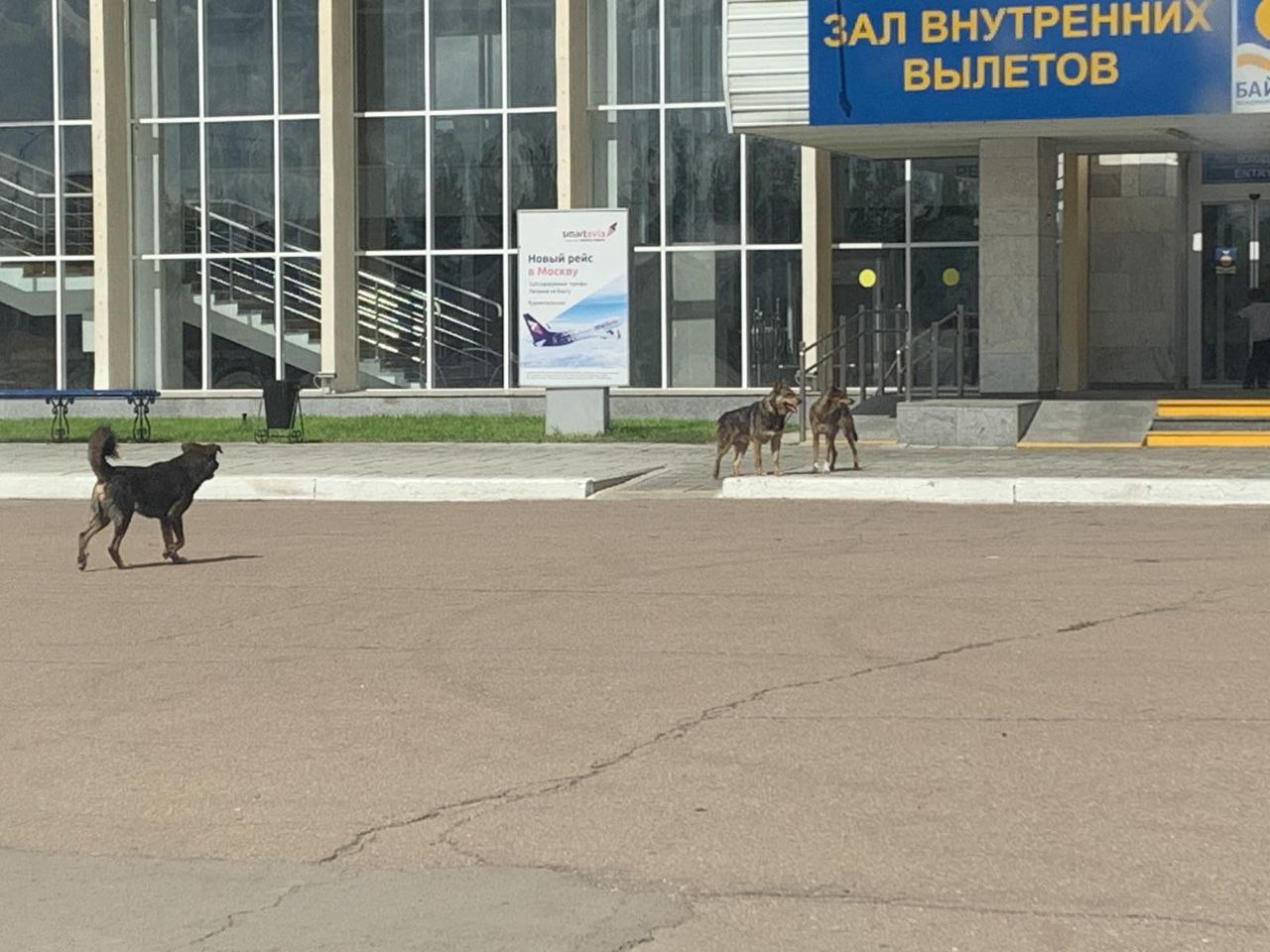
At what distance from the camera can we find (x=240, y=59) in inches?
1459

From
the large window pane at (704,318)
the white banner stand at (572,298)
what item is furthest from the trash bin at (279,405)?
the large window pane at (704,318)

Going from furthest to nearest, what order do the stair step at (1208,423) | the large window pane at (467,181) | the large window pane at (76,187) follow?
the large window pane at (76,187)
the large window pane at (467,181)
the stair step at (1208,423)

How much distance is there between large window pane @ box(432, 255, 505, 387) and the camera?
3609 cm

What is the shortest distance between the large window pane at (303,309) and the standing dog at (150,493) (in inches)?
875

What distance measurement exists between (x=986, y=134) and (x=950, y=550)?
12558mm

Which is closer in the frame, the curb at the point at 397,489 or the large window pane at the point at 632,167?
the curb at the point at 397,489

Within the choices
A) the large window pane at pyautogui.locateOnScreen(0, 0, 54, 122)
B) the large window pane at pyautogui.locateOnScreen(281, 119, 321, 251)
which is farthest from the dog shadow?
the large window pane at pyautogui.locateOnScreen(0, 0, 54, 122)

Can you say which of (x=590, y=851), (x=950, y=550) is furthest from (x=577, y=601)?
(x=590, y=851)

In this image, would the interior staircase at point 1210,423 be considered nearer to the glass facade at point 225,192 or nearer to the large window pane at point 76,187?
the glass facade at point 225,192

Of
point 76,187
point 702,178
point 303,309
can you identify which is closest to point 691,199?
point 702,178

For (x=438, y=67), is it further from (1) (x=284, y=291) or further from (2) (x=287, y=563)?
(2) (x=287, y=563)

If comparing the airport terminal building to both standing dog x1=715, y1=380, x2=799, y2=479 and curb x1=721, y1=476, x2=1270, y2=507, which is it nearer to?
standing dog x1=715, y1=380, x2=799, y2=479

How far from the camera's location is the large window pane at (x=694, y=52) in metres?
35.1

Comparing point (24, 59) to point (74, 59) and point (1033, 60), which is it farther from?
point (1033, 60)
